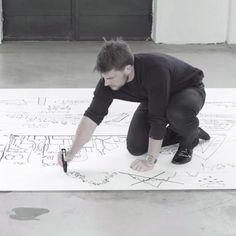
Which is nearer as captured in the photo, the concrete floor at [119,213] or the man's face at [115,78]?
the concrete floor at [119,213]

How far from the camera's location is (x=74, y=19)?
20.4ft

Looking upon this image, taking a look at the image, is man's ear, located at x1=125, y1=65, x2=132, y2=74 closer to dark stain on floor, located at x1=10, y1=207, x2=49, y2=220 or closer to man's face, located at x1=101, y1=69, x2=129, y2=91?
man's face, located at x1=101, y1=69, x2=129, y2=91

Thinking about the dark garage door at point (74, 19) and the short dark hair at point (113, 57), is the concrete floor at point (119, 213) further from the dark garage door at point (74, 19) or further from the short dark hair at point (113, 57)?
the dark garage door at point (74, 19)

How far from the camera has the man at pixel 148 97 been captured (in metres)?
2.61

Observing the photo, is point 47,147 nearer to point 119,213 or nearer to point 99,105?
point 99,105

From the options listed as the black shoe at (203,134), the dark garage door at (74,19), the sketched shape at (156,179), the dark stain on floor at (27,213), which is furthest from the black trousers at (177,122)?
the dark garage door at (74,19)

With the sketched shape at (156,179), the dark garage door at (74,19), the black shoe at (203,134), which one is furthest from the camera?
the dark garage door at (74,19)

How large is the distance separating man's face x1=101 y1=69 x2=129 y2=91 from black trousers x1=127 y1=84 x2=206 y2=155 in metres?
0.32

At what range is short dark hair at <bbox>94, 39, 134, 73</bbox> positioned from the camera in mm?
2537

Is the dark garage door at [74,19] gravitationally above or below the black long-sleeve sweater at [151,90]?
below

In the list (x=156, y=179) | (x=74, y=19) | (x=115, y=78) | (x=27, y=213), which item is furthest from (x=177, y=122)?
(x=74, y=19)

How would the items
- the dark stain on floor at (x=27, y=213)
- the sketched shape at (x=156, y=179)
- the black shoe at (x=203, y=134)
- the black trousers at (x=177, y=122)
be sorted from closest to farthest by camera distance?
the dark stain on floor at (x=27, y=213) → the sketched shape at (x=156, y=179) → the black trousers at (x=177, y=122) → the black shoe at (x=203, y=134)

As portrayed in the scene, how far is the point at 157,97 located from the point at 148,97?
0.06m

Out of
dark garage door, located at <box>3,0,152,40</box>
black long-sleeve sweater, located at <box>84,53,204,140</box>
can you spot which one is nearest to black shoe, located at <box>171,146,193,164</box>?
black long-sleeve sweater, located at <box>84,53,204,140</box>
